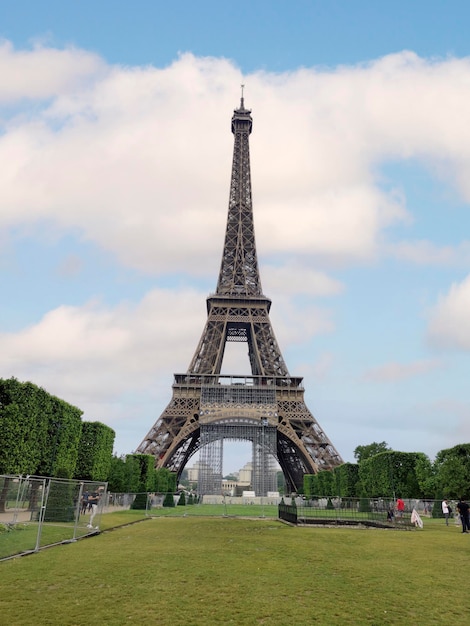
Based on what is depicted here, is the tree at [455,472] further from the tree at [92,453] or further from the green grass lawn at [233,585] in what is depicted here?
the tree at [92,453]

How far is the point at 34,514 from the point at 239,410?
1853 inches

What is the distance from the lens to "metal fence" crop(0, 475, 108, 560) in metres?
11.7

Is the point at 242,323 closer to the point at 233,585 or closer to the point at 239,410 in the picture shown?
the point at 239,410

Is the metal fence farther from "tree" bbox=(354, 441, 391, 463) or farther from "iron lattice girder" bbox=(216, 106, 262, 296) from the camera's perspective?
"tree" bbox=(354, 441, 391, 463)

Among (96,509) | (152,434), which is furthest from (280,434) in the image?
(96,509)

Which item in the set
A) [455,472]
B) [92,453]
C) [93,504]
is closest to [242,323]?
[92,453]

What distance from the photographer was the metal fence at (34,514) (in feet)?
38.4

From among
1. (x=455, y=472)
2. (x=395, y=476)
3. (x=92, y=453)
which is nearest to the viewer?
(x=455, y=472)

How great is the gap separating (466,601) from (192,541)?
9712 mm

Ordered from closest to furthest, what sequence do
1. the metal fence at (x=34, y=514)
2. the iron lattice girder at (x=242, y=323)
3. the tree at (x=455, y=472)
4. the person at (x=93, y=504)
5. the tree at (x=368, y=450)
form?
the metal fence at (x=34, y=514) < the person at (x=93, y=504) < the tree at (x=455, y=472) < the iron lattice girder at (x=242, y=323) < the tree at (x=368, y=450)

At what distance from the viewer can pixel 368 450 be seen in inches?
3393

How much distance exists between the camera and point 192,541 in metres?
16.3

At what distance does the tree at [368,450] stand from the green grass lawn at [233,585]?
73891 millimetres

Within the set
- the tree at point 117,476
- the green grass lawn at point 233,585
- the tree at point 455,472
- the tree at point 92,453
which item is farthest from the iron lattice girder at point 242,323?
the green grass lawn at point 233,585
